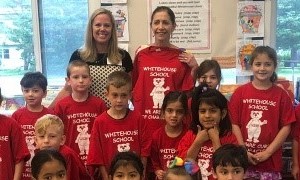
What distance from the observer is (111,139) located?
8.20 feet

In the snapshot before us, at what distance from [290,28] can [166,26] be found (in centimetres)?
150

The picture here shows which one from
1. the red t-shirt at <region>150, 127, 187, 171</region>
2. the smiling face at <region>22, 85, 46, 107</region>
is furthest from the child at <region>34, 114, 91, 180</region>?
the red t-shirt at <region>150, 127, 187, 171</region>

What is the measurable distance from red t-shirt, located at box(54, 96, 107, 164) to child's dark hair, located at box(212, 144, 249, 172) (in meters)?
0.90

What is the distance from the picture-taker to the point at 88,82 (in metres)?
2.66

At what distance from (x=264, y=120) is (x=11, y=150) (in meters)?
1.54

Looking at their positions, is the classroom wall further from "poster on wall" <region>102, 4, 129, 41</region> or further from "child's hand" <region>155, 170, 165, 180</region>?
"child's hand" <region>155, 170, 165, 180</region>

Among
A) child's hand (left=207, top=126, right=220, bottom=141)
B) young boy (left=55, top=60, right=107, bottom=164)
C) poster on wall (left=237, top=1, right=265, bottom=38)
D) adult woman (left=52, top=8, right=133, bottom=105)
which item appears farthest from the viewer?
poster on wall (left=237, top=1, right=265, bottom=38)

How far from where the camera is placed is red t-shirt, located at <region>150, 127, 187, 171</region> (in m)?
2.52

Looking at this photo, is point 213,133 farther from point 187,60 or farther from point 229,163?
point 187,60

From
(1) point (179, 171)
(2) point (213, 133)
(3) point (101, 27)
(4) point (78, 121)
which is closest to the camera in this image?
(1) point (179, 171)

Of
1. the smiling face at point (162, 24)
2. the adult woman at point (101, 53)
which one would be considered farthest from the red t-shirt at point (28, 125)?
the smiling face at point (162, 24)

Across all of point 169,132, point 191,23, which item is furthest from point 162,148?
point 191,23

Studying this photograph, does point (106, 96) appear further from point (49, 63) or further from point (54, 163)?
point (49, 63)

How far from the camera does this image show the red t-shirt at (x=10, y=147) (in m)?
2.42
